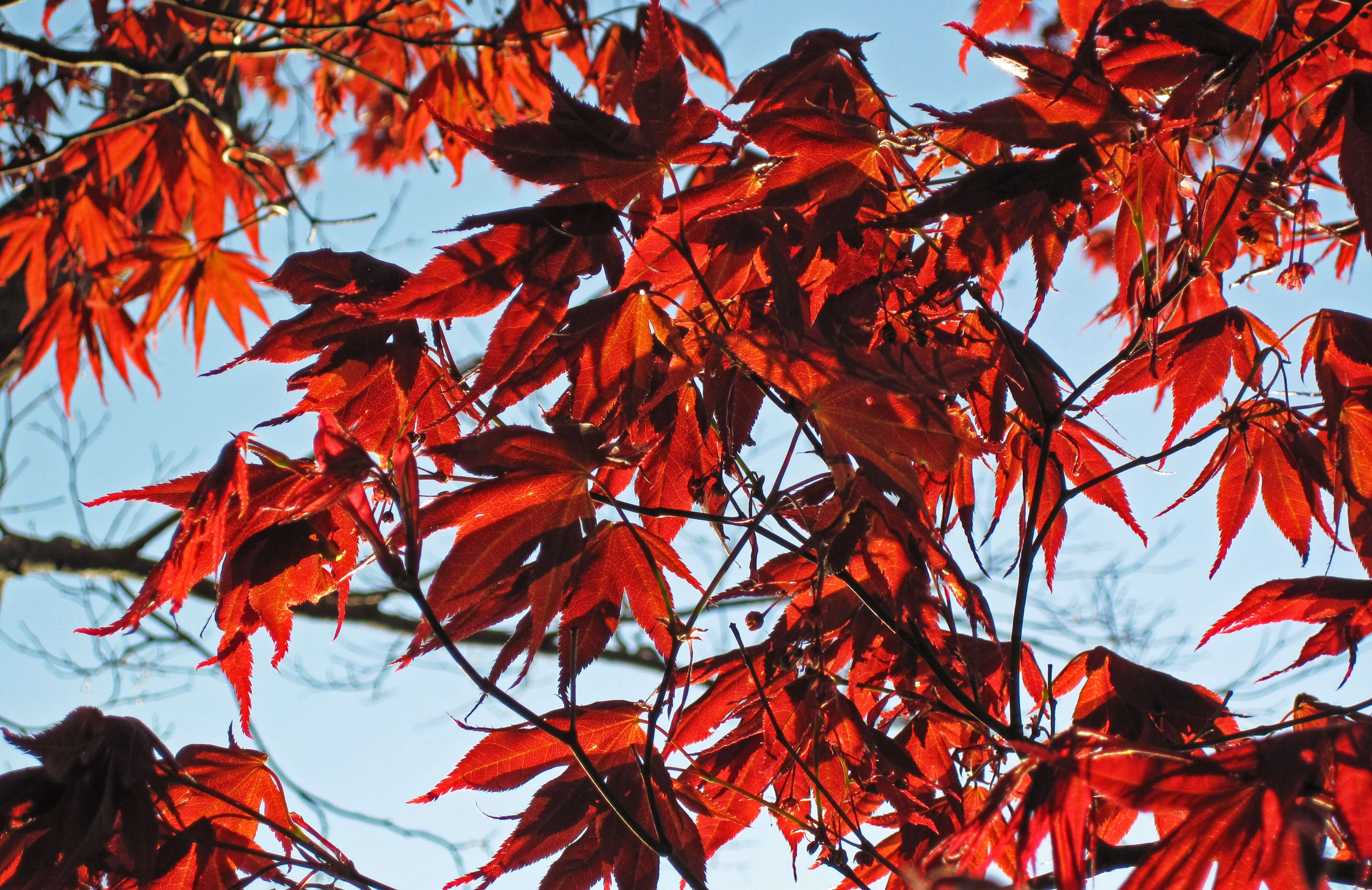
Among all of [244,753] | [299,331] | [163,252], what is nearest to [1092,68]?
[299,331]

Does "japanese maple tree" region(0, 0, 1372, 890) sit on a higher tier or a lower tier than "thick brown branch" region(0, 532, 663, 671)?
lower

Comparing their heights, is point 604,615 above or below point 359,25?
below

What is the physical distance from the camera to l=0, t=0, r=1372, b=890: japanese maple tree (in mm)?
683

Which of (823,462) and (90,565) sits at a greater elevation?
(90,565)

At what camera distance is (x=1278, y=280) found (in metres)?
1.06

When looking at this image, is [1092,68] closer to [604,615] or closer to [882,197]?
[882,197]

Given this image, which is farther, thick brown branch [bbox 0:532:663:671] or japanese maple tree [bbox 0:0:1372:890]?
thick brown branch [bbox 0:532:663:671]

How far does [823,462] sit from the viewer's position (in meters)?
0.86

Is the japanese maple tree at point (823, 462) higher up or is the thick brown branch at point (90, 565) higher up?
the thick brown branch at point (90, 565)

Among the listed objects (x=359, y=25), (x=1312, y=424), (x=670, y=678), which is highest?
(x=359, y=25)

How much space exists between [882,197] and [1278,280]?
586mm

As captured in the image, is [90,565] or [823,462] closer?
[823,462]

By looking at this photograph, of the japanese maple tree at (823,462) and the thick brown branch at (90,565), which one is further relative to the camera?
the thick brown branch at (90,565)

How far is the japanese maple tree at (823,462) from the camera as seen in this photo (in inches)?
26.9
